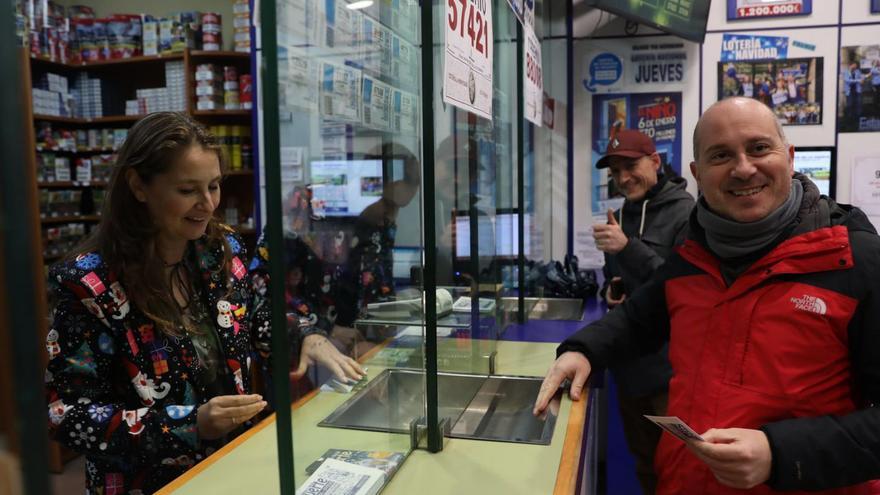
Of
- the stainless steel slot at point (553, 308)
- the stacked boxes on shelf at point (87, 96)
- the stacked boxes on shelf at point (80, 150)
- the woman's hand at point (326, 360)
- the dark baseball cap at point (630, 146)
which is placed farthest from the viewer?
the stacked boxes on shelf at point (87, 96)

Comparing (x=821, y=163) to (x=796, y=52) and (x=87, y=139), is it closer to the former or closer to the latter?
(x=796, y=52)

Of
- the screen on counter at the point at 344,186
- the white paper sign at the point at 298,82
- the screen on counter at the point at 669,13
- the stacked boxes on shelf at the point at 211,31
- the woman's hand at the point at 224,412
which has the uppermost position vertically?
the stacked boxes on shelf at the point at 211,31

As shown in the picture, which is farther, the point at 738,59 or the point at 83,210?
the point at 83,210

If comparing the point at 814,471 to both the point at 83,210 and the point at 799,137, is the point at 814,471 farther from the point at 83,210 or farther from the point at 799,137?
the point at 83,210

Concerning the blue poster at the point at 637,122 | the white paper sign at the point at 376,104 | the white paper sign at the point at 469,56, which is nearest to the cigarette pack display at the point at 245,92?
the blue poster at the point at 637,122

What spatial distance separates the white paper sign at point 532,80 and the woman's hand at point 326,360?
1.81 metres

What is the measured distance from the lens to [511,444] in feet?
5.17

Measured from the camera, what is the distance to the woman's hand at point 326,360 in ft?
3.48

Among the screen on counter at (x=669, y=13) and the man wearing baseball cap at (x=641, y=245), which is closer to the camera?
the man wearing baseball cap at (x=641, y=245)

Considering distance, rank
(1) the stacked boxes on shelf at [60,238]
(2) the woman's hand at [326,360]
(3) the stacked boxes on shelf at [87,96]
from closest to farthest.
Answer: (2) the woman's hand at [326,360] → (1) the stacked boxes on shelf at [60,238] → (3) the stacked boxes on shelf at [87,96]

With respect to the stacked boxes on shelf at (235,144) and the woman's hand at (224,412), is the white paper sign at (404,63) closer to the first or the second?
the woman's hand at (224,412)

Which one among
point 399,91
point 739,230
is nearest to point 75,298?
point 399,91

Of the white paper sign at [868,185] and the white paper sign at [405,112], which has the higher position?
the white paper sign at [405,112]

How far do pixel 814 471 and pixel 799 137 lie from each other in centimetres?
369
